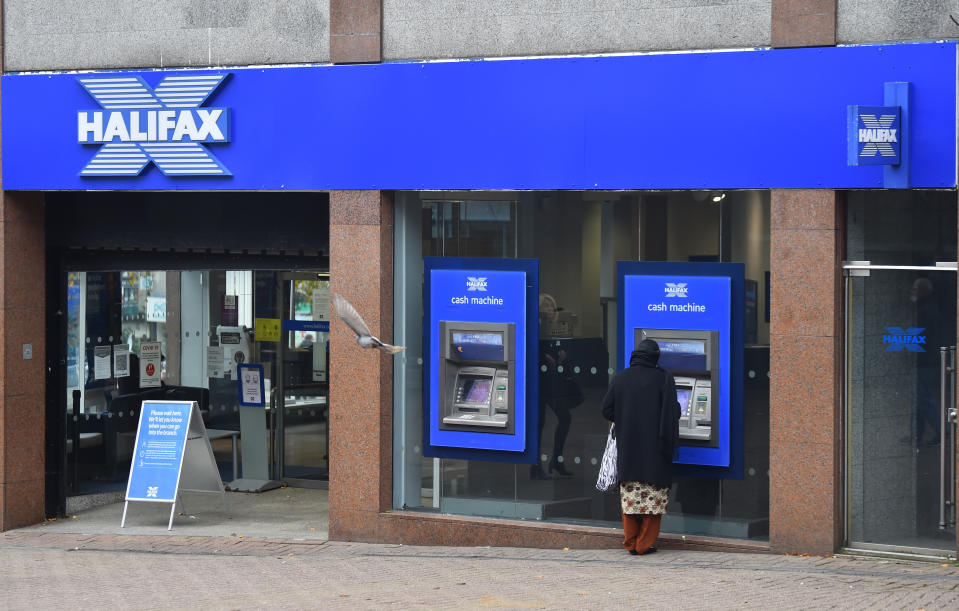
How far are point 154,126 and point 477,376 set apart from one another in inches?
143

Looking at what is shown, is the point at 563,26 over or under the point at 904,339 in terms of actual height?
over

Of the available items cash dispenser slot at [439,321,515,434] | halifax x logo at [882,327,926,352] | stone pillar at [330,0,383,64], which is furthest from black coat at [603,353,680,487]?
stone pillar at [330,0,383,64]

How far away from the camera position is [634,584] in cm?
805

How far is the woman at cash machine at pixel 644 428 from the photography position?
872cm

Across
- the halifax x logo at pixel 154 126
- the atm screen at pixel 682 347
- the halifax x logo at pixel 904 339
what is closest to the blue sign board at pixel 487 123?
the halifax x logo at pixel 154 126

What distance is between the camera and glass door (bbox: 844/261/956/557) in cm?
852

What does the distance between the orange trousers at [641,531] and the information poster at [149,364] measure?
6299mm

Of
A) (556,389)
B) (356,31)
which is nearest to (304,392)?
(556,389)

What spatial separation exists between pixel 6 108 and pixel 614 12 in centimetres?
571

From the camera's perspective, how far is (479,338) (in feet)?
32.6

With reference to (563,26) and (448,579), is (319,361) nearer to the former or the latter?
(448,579)

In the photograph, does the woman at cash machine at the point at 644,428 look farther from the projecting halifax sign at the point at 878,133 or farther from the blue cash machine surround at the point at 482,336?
the projecting halifax sign at the point at 878,133

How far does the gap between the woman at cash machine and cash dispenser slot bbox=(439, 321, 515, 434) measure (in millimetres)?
1173

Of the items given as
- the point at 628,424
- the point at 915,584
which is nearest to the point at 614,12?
the point at 628,424
